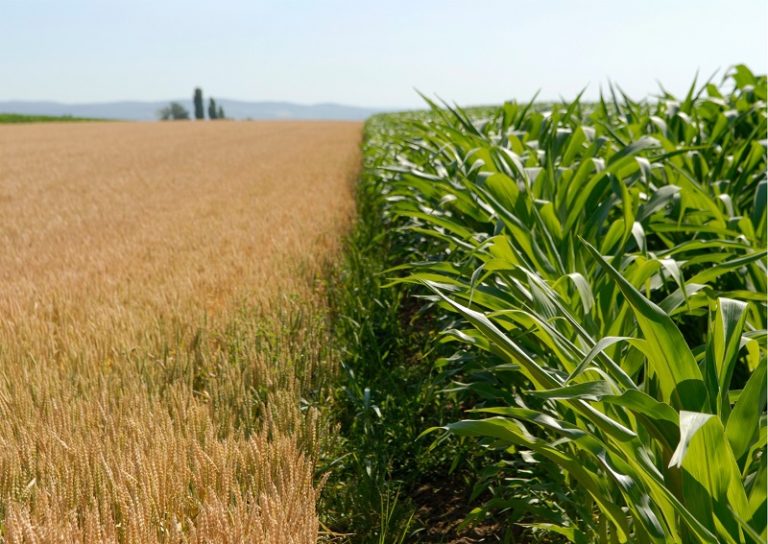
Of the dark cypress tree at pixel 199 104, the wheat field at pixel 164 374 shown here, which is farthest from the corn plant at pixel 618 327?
the dark cypress tree at pixel 199 104

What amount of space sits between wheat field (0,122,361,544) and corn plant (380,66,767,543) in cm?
47

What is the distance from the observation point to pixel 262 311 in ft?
9.41

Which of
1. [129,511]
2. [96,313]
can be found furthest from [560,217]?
[96,313]

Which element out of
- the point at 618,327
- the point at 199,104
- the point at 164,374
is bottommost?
the point at 164,374

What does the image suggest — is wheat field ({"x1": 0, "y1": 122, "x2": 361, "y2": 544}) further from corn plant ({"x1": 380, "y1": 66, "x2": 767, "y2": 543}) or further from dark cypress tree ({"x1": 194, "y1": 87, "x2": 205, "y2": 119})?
dark cypress tree ({"x1": 194, "y1": 87, "x2": 205, "y2": 119})

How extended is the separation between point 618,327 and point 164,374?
1383 mm

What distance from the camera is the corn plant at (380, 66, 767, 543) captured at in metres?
1.01

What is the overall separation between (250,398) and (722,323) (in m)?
1.21

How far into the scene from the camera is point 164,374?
2258mm

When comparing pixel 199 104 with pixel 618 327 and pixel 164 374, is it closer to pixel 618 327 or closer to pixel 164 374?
pixel 164 374

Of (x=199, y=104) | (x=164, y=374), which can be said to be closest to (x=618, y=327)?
(x=164, y=374)

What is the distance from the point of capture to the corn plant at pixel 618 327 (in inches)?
39.8

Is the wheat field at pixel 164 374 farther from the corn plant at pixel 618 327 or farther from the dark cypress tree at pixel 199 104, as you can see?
the dark cypress tree at pixel 199 104

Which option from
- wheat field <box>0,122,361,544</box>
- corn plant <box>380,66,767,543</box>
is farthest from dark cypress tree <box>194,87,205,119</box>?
corn plant <box>380,66,767,543</box>
